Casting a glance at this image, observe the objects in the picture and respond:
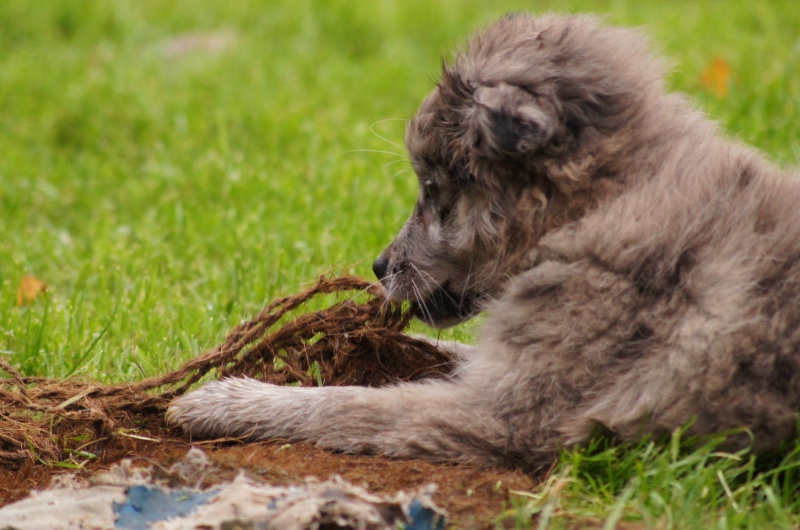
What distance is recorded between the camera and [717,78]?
8305 millimetres

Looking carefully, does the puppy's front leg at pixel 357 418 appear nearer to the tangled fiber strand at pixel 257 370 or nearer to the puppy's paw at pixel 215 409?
the puppy's paw at pixel 215 409

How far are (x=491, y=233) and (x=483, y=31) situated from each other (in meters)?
0.94

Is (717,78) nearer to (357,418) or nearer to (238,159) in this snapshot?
(238,159)

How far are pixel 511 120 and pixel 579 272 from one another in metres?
0.62

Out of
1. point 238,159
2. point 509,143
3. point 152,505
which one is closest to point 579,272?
point 509,143

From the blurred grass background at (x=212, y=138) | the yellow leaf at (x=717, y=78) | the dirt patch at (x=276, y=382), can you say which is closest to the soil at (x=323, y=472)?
the dirt patch at (x=276, y=382)

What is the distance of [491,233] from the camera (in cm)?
403

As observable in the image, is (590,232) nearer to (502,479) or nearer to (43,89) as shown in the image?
(502,479)

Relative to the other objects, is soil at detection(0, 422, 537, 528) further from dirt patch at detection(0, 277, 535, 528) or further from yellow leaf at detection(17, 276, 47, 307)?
yellow leaf at detection(17, 276, 47, 307)

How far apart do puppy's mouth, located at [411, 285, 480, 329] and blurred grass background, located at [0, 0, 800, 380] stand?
36.2 inches

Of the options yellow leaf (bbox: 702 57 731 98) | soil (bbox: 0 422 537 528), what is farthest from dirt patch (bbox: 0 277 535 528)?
yellow leaf (bbox: 702 57 731 98)

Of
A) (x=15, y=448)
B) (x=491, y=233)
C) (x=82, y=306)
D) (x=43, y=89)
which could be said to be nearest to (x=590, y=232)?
(x=491, y=233)

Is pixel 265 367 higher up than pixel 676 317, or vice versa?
pixel 676 317

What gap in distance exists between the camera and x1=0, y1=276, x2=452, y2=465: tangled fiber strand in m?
3.94
